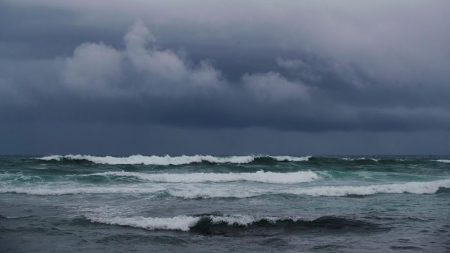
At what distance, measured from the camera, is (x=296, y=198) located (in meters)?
19.1

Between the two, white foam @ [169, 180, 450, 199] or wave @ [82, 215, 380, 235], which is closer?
wave @ [82, 215, 380, 235]

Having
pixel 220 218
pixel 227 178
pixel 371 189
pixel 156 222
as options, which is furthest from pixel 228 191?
pixel 156 222

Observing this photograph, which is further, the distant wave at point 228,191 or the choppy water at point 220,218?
the distant wave at point 228,191

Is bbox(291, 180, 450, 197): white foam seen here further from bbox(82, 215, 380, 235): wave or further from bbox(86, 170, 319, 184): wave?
bbox(82, 215, 380, 235): wave

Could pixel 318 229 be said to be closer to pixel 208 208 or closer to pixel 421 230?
pixel 421 230

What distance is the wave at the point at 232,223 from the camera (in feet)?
41.8

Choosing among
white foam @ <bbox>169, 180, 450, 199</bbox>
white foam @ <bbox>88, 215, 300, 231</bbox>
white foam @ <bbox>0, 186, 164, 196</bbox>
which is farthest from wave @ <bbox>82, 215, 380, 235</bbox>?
white foam @ <bbox>0, 186, 164, 196</bbox>

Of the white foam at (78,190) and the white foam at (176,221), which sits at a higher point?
the white foam at (78,190)

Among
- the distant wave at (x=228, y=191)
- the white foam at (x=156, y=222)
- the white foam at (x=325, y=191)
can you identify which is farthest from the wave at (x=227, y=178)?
the white foam at (x=156, y=222)

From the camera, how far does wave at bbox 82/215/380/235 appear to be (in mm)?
12742

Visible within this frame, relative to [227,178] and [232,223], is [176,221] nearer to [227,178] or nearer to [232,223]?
[232,223]

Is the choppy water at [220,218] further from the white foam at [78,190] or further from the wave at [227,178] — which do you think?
the wave at [227,178]

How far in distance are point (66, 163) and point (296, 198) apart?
25713mm

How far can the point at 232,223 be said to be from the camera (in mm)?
13039
